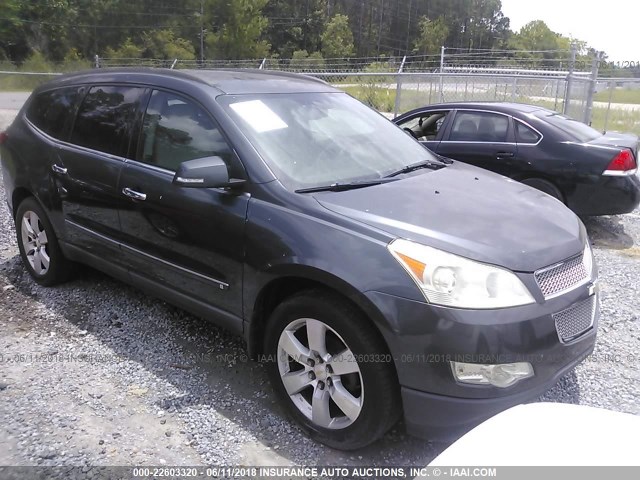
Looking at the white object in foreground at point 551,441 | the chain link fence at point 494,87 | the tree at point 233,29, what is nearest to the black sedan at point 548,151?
the white object in foreground at point 551,441

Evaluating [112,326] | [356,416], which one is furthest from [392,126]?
[112,326]

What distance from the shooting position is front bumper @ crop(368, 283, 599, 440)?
2297mm

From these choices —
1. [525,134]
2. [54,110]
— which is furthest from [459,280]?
[525,134]

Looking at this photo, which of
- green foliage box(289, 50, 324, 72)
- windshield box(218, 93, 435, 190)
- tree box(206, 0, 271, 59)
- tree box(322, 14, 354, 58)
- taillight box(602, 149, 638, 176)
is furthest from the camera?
tree box(322, 14, 354, 58)

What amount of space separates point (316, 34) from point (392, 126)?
63396mm

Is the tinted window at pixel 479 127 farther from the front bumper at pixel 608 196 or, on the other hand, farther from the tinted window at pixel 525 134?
the front bumper at pixel 608 196

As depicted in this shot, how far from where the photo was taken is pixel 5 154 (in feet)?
15.8

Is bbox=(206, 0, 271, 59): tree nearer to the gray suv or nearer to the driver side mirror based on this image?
the gray suv

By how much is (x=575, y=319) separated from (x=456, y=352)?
70 cm

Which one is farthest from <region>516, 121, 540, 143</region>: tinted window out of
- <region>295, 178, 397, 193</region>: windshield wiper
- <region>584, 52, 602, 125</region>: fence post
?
<region>584, 52, 602, 125</region>: fence post

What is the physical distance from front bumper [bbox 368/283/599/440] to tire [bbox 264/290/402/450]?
102 millimetres

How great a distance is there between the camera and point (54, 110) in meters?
4.39

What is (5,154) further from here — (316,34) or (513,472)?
(316,34)

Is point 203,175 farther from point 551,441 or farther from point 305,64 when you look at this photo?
point 305,64
